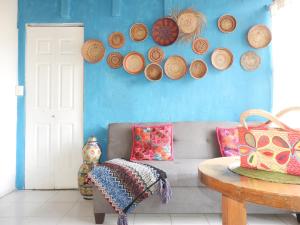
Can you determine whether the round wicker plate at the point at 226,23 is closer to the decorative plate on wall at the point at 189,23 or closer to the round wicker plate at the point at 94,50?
the decorative plate on wall at the point at 189,23

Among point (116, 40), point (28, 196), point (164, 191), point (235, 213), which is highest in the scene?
point (116, 40)

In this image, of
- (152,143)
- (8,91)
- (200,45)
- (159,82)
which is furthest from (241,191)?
(8,91)

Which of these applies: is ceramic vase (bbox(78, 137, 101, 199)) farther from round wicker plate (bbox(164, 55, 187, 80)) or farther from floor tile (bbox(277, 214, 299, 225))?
floor tile (bbox(277, 214, 299, 225))

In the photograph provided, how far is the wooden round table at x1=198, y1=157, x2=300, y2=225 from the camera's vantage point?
2.81 ft

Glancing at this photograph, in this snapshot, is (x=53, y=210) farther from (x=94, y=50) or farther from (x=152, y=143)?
(x=94, y=50)

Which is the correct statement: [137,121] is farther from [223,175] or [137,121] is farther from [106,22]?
Result: [223,175]

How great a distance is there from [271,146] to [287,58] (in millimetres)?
2515

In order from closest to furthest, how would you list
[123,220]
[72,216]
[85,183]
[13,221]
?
[123,220] < [13,221] < [72,216] < [85,183]

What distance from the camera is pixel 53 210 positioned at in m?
2.80

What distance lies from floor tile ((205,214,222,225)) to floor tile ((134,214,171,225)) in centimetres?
38

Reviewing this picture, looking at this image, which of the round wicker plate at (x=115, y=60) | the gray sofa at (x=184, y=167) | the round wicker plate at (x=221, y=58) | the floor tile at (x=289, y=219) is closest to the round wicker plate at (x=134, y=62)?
the round wicker plate at (x=115, y=60)

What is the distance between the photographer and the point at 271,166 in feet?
3.57

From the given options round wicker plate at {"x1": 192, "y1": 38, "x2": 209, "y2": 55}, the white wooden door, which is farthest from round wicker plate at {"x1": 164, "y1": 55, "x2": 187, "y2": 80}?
the white wooden door

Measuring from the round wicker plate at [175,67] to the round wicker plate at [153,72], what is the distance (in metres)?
0.09
